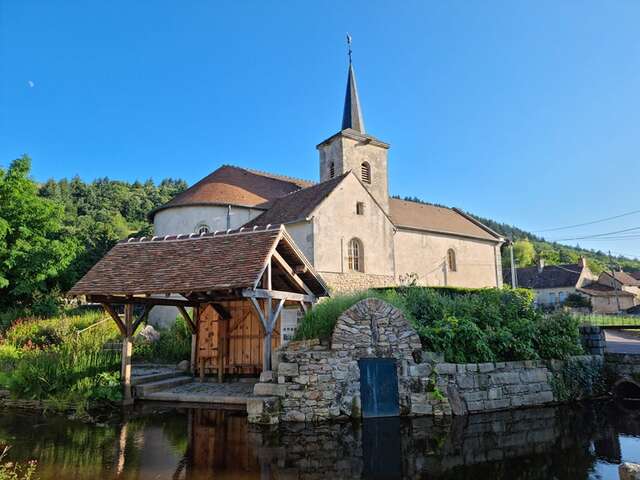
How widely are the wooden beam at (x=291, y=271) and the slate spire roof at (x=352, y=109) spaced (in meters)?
18.1

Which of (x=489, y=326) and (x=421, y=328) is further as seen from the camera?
(x=489, y=326)

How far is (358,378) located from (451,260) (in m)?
20.3

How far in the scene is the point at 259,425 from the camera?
350 inches

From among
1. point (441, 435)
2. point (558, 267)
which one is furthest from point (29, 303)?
point (558, 267)

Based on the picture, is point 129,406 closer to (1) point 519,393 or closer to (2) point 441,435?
(2) point 441,435

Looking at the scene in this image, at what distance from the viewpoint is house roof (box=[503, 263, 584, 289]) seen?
159 feet

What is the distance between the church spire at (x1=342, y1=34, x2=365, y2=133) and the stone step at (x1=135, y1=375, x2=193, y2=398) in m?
19.7

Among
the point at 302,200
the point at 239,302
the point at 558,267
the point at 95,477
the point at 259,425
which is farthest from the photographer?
the point at 558,267

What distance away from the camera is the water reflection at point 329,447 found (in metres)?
6.26

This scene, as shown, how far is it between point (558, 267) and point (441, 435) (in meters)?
50.9

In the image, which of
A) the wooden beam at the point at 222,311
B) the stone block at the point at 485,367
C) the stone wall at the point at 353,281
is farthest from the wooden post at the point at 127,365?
the stone wall at the point at 353,281

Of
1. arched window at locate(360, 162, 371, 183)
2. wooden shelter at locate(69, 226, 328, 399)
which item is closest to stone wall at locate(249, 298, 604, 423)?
wooden shelter at locate(69, 226, 328, 399)

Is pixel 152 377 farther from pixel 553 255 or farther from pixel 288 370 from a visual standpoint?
pixel 553 255

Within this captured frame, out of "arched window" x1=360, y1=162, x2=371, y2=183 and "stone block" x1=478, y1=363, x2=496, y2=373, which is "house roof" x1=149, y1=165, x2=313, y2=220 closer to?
"arched window" x1=360, y1=162, x2=371, y2=183
